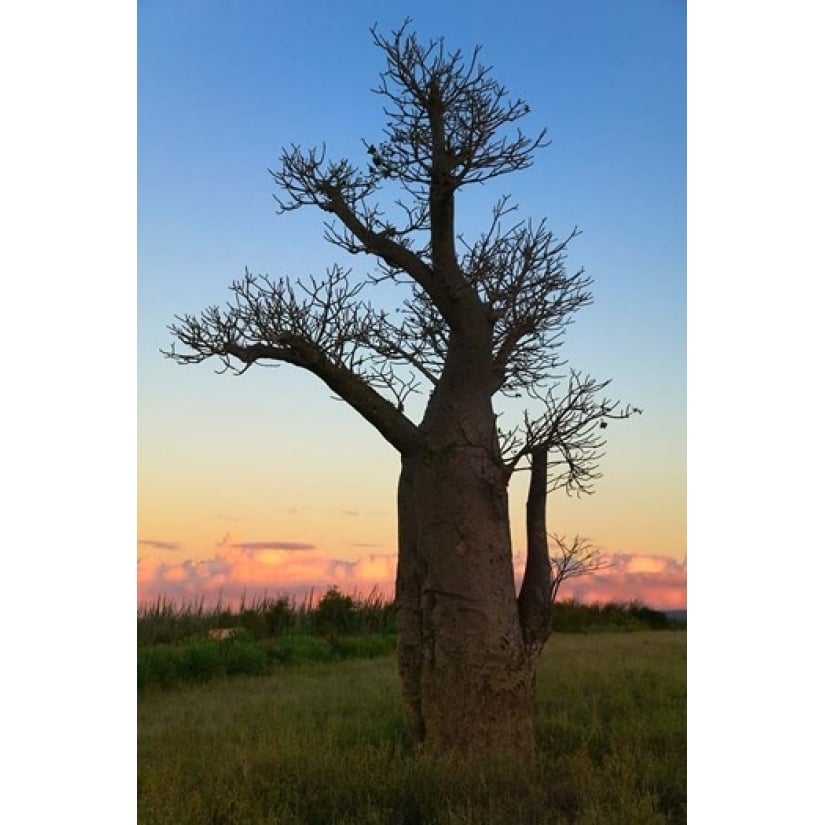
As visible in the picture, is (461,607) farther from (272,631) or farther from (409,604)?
(272,631)

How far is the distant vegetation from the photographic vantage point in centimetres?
444

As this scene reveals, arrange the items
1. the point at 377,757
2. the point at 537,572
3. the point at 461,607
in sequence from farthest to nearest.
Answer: the point at 537,572
the point at 461,607
the point at 377,757

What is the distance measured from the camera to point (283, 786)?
364 cm

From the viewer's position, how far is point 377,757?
3.82 meters

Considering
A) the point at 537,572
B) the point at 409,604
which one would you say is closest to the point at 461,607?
the point at 409,604

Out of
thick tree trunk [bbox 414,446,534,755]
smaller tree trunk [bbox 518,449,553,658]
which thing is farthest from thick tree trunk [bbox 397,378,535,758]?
smaller tree trunk [bbox 518,449,553,658]

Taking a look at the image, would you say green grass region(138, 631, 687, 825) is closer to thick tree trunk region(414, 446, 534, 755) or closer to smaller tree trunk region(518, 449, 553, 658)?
thick tree trunk region(414, 446, 534, 755)

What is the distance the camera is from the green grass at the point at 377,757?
3.59 m

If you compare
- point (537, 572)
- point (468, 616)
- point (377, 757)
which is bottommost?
point (377, 757)

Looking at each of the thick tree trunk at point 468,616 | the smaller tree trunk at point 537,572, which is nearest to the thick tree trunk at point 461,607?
the thick tree trunk at point 468,616

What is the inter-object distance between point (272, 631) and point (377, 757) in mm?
1024

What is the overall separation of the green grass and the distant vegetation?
0.07m
